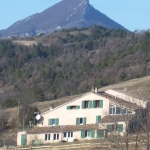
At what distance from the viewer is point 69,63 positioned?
10188 centimetres

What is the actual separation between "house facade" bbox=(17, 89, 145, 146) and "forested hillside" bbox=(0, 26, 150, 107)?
707 inches

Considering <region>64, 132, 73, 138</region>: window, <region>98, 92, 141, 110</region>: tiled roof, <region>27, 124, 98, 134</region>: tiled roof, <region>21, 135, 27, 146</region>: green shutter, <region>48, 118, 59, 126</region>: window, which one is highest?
<region>98, 92, 141, 110</region>: tiled roof

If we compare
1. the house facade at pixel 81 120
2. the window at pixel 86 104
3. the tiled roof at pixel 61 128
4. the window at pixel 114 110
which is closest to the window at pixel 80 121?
the house facade at pixel 81 120

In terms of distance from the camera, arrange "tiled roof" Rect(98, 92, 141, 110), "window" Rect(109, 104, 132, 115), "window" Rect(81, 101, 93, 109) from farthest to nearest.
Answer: "window" Rect(81, 101, 93, 109) → "window" Rect(109, 104, 132, 115) → "tiled roof" Rect(98, 92, 141, 110)

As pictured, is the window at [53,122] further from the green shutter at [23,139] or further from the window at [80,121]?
the green shutter at [23,139]

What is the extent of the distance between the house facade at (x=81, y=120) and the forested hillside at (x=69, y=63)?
58.9ft

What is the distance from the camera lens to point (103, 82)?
235ft

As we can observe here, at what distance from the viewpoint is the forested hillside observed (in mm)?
74500

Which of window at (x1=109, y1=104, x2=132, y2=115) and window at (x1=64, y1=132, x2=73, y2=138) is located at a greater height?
window at (x1=109, y1=104, x2=132, y2=115)

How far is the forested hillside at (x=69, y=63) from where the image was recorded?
244 ft

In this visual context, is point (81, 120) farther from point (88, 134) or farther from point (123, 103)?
point (123, 103)

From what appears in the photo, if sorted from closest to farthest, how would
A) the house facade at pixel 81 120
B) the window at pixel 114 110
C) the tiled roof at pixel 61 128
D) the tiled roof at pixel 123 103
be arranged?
the house facade at pixel 81 120 < the tiled roof at pixel 123 103 < the tiled roof at pixel 61 128 < the window at pixel 114 110

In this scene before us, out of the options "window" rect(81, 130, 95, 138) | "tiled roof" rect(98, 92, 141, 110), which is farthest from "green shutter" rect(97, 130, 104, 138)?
"tiled roof" rect(98, 92, 141, 110)

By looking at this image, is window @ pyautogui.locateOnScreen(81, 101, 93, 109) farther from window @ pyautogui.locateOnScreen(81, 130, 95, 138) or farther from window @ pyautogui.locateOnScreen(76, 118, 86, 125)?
window @ pyautogui.locateOnScreen(81, 130, 95, 138)
